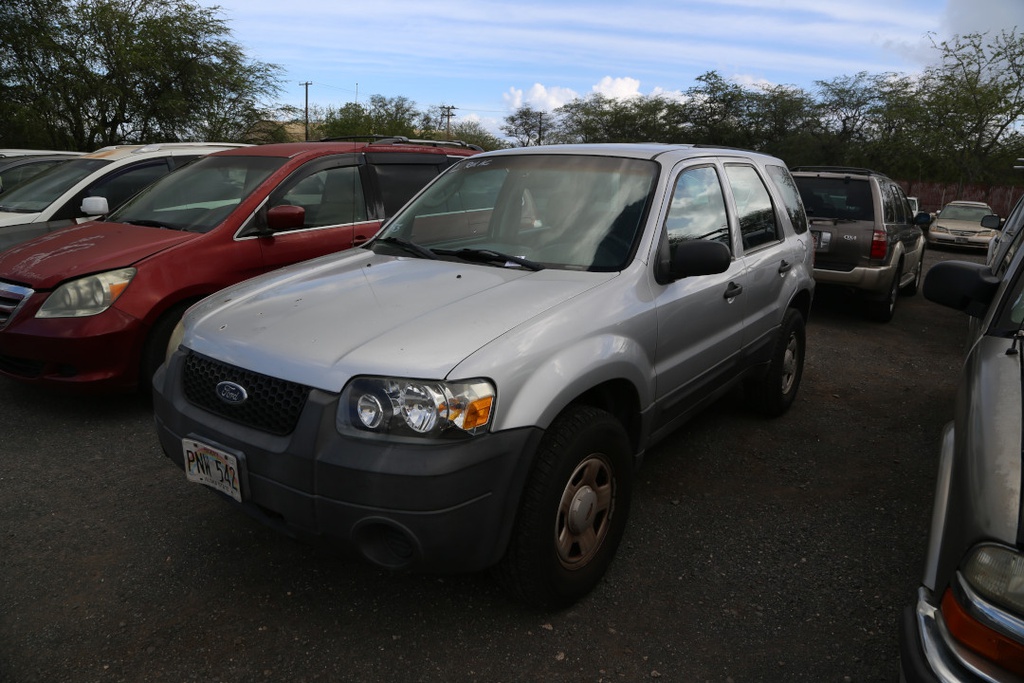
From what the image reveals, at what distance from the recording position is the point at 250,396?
2541 millimetres

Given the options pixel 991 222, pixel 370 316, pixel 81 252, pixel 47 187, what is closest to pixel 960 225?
pixel 991 222

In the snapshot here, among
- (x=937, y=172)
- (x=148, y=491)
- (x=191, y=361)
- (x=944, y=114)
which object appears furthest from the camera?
(x=937, y=172)

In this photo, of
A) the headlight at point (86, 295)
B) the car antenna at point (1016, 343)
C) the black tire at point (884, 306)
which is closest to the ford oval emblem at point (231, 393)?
the headlight at point (86, 295)

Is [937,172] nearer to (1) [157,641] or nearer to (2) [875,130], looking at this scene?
(2) [875,130]

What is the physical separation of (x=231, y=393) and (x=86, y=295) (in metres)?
2.40

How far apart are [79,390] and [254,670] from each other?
2.73 meters

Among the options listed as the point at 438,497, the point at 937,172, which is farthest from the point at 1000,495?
the point at 937,172

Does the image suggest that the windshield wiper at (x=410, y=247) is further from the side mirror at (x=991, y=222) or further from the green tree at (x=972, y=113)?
the green tree at (x=972, y=113)

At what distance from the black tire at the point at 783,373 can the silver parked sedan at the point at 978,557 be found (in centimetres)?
241

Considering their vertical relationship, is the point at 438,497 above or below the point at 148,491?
above

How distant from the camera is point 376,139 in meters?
6.77

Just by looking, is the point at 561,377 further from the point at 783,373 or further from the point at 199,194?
the point at 199,194

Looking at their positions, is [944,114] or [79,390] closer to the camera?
[79,390]

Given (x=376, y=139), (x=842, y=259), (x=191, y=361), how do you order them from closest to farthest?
(x=191, y=361)
(x=376, y=139)
(x=842, y=259)
